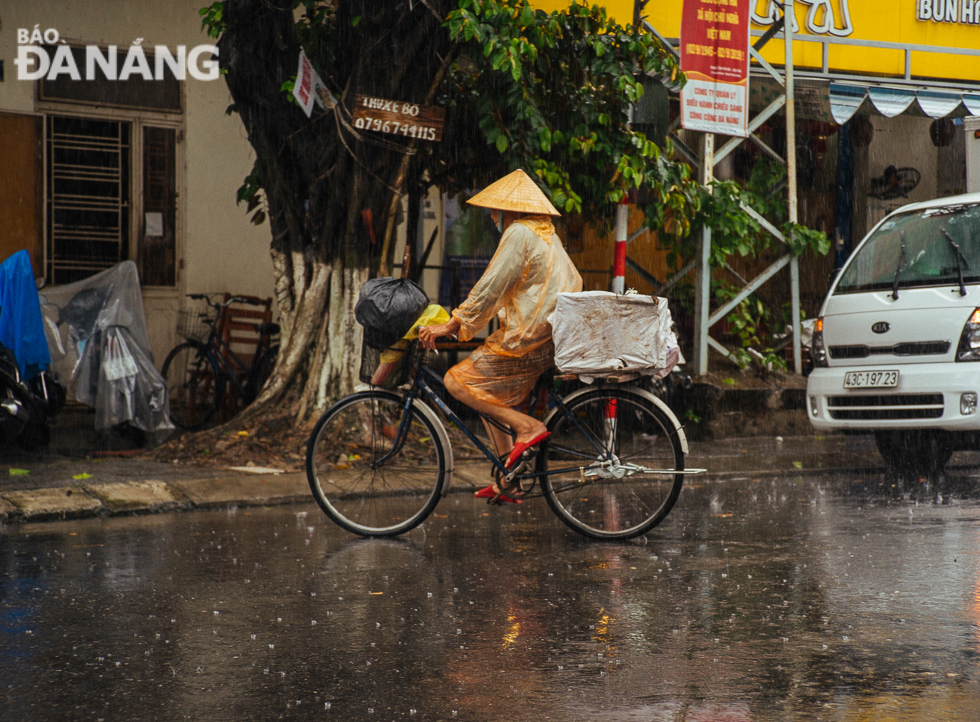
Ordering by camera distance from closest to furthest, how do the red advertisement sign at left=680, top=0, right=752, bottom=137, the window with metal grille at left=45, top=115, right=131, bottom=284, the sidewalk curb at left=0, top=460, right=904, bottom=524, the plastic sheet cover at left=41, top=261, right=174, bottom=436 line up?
1. the sidewalk curb at left=0, top=460, right=904, bottom=524
2. the plastic sheet cover at left=41, top=261, right=174, bottom=436
3. the red advertisement sign at left=680, top=0, right=752, bottom=137
4. the window with metal grille at left=45, top=115, right=131, bottom=284

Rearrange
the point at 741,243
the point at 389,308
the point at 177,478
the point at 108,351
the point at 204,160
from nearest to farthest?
the point at 389,308, the point at 177,478, the point at 108,351, the point at 741,243, the point at 204,160

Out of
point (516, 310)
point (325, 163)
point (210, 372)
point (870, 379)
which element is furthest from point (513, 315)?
point (210, 372)

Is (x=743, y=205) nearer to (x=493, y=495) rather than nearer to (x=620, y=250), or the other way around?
(x=620, y=250)

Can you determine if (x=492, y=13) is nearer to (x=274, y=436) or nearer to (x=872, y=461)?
(x=274, y=436)

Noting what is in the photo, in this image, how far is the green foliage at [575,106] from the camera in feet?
28.3

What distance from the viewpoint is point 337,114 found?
8.56 meters

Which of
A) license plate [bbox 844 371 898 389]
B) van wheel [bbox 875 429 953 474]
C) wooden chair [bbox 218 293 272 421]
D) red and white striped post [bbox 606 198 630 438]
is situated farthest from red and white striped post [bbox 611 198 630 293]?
wooden chair [bbox 218 293 272 421]

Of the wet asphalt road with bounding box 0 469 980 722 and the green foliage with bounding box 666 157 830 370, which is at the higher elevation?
the green foliage with bounding box 666 157 830 370

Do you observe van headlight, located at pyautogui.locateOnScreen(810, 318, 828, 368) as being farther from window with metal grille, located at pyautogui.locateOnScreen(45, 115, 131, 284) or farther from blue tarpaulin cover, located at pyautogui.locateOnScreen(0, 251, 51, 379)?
window with metal grille, located at pyautogui.locateOnScreen(45, 115, 131, 284)

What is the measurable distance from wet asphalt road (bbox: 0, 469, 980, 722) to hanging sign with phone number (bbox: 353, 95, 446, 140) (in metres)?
3.35

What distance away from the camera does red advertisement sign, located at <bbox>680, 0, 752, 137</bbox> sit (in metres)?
9.87

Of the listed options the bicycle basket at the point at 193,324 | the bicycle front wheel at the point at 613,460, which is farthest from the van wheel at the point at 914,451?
the bicycle basket at the point at 193,324

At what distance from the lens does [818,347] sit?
8250mm

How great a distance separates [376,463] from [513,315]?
44.3 inches
